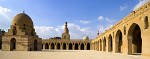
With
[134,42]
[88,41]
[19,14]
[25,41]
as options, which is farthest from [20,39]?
[88,41]

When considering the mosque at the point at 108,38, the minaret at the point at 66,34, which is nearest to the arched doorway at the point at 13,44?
the mosque at the point at 108,38

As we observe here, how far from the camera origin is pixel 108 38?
105 ft

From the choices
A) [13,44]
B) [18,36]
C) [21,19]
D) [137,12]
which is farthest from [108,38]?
[21,19]

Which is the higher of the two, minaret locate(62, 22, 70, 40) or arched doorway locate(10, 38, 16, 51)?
minaret locate(62, 22, 70, 40)

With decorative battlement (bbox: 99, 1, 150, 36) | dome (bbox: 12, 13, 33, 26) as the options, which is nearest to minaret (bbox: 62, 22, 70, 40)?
→ dome (bbox: 12, 13, 33, 26)

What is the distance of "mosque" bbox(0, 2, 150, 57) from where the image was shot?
17.1 meters

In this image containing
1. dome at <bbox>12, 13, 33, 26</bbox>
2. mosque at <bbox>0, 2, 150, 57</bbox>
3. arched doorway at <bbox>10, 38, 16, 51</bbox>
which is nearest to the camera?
mosque at <bbox>0, 2, 150, 57</bbox>

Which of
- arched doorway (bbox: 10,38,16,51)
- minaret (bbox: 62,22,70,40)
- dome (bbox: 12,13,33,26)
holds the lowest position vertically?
arched doorway (bbox: 10,38,16,51)

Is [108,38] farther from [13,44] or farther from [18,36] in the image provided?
[13,44]

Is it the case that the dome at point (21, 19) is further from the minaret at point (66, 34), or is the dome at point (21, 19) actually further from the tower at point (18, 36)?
the minaret at point (66, 34)

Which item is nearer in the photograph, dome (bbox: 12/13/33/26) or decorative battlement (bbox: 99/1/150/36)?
decorative battlement (bbox: 99/1/150/36)

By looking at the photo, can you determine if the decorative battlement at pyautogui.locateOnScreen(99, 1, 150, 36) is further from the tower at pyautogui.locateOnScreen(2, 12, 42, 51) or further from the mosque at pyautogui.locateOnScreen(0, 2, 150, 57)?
the tower at pyautogui.locateOnScreen(2, 12, 42, 51)

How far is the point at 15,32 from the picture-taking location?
36.2m

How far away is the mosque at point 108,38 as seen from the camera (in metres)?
17.1
